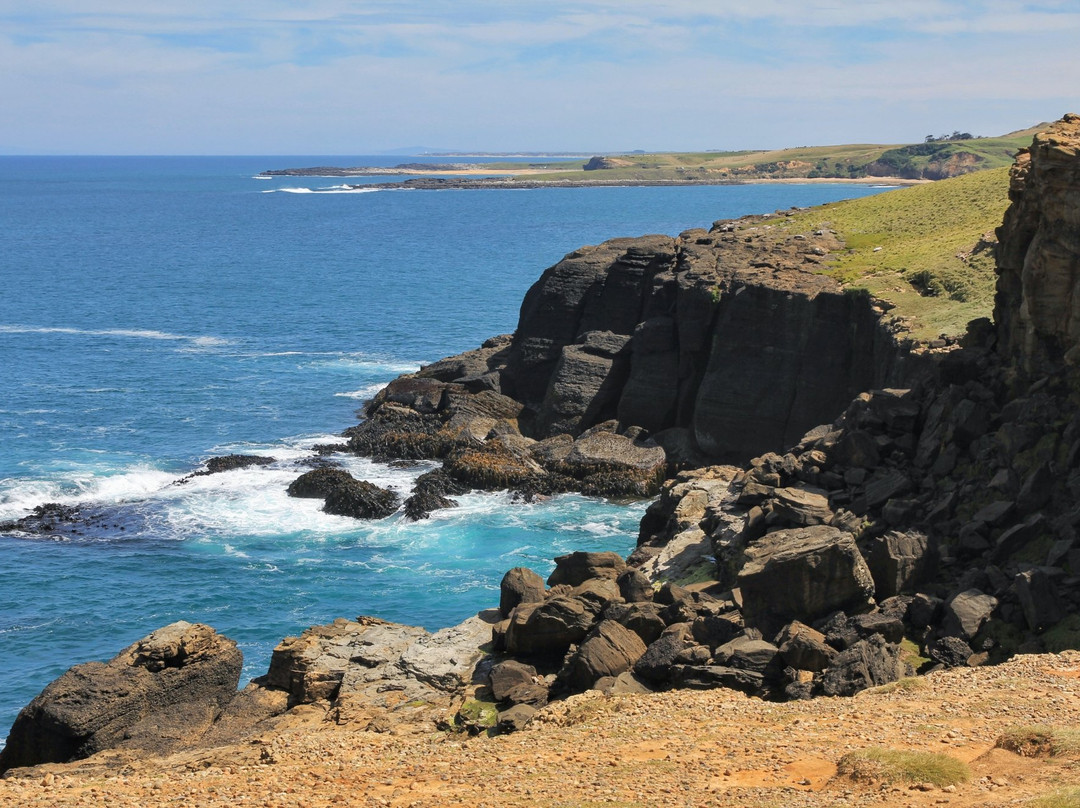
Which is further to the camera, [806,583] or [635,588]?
[635,588]

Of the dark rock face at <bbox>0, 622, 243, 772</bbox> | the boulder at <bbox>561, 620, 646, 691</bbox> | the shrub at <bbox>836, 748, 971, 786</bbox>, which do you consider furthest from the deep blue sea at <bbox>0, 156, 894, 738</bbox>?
the shrub at <bbox>836, 748, 971, 786</bbox>

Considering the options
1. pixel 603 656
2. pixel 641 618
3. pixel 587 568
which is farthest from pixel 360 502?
pixel 603 656

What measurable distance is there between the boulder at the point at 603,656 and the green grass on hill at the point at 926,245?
22.7 metres

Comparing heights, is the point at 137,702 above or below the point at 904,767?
below

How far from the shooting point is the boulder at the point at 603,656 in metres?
27.4

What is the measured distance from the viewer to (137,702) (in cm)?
2867

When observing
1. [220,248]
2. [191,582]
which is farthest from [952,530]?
[220,248]

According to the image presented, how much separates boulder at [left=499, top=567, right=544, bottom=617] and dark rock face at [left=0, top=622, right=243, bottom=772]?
7.56m

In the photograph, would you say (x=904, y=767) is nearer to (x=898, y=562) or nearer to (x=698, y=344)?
A: (x=898, y=562)

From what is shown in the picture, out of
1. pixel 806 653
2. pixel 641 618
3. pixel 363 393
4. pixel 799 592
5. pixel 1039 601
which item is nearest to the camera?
pixel 806 653

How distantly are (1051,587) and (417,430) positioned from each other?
41.0 m

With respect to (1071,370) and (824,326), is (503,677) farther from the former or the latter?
(824,326)

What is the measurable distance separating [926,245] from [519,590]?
1520 inches

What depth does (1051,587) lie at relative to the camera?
2597 centimetres
